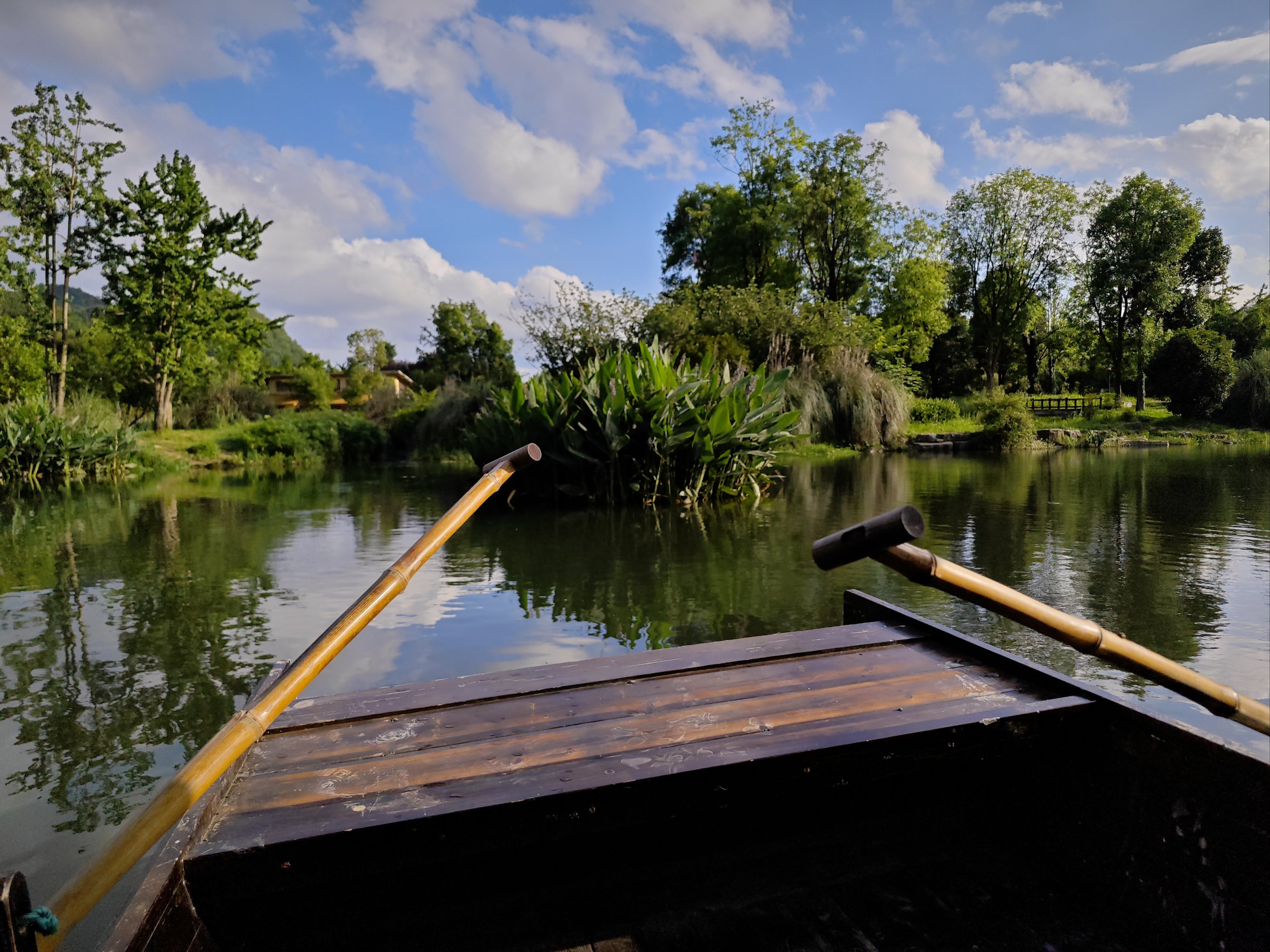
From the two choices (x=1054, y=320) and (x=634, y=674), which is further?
(x=1054, y=320)

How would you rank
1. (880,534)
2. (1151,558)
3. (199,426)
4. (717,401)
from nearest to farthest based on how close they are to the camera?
(880,534) < (1151,558) < (717,401) < (199,426)

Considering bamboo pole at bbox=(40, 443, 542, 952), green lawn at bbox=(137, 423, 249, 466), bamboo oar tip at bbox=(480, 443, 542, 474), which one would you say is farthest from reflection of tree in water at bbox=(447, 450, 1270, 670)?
green lawn at bbox=(137, 423, 249, 466)

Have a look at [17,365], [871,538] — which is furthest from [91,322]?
[871,538]

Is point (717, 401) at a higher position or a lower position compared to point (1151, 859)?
higher

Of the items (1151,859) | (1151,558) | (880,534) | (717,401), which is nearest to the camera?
(880,534)

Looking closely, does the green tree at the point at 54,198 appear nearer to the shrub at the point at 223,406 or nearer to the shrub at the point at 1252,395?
the shrub at the point at 223,406

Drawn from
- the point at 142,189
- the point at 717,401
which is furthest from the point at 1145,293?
the point at 142,189

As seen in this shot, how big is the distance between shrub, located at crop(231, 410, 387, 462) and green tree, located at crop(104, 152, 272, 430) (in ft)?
10.9

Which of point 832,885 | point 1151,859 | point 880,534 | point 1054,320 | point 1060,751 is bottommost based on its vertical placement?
point 832,885

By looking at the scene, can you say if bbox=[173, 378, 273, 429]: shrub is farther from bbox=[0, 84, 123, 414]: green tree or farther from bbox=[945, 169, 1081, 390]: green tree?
bbox=[945, 169, 1081, 390]: green tree

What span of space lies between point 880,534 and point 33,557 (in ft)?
26.1

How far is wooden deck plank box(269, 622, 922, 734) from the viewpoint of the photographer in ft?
6.96

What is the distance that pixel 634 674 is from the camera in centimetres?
230

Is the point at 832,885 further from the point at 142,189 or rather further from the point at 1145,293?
the point at 1145,293
